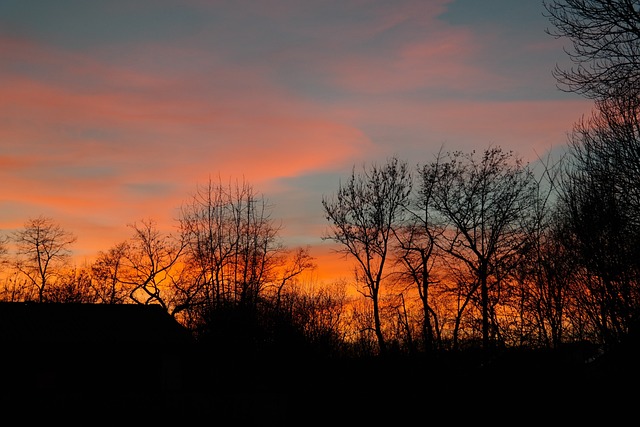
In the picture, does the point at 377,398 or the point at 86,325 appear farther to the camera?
the point at 86,325

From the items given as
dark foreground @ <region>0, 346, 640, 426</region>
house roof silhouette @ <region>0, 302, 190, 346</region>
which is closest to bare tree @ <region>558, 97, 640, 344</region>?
dark foreground @ <region>0, 346, 640, 426</region>

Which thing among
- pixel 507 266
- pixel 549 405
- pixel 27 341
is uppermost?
pixel 507 266

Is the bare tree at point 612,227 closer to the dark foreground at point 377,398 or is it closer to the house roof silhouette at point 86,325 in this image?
the dark foreground at point 377,398

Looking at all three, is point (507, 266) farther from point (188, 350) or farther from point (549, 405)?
point (188, 350)

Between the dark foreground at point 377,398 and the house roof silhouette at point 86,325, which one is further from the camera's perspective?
the house roof silhouette at point 86,325

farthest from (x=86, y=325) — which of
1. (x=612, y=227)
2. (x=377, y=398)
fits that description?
(x=612, y=227)

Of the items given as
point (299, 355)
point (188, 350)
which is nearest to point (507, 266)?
point (299, 355)

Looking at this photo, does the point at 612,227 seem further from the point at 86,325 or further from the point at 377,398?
the point at 86,325

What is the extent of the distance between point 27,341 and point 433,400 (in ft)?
64.5

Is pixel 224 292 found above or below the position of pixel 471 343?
above

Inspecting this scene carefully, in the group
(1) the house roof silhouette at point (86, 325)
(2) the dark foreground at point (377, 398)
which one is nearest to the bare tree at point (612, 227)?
(2) the dark foreground at point (377, 398)

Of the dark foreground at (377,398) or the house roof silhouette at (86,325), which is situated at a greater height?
the house roof silhouette at (86,325)

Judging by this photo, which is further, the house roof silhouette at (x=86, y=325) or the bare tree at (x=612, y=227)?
the house roof silhouette at (x=86, y=325)

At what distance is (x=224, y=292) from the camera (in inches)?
1686
